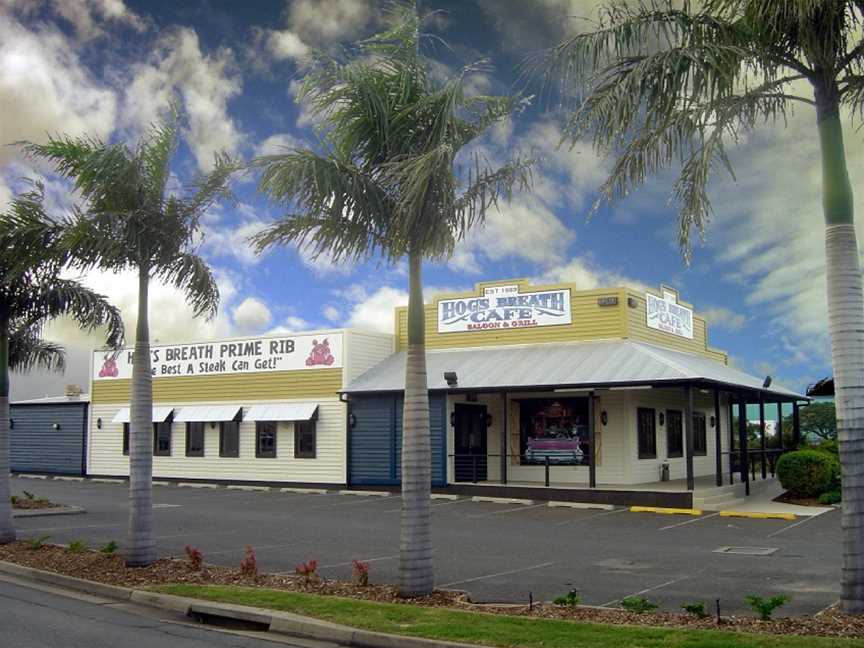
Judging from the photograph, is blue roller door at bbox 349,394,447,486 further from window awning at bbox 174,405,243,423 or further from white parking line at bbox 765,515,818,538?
white parking line at bbox 765,515,818,538

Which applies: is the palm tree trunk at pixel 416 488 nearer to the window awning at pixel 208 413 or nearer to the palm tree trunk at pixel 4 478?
the palm tree trunk at pixel 4 478

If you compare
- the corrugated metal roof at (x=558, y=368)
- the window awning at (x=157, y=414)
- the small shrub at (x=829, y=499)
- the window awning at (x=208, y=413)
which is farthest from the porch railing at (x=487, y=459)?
the window awning at (x=157, y=414)

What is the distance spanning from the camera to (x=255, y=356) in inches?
A: 1186

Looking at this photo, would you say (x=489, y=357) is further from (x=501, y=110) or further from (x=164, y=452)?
(x=501, y=110)

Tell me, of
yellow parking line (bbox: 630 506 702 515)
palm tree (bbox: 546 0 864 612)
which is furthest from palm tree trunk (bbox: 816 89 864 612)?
yellow parking line (bbox: 630 506 702 515)

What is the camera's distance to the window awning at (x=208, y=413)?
2998 cm

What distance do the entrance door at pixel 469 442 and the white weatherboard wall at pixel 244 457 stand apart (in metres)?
3.79

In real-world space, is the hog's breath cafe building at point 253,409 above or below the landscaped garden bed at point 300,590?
above

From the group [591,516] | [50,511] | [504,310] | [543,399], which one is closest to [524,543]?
[591,516]

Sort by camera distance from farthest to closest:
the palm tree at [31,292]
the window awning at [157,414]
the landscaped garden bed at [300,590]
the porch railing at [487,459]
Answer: the window awning at [157,414] → the porch railing at [487,459] → the palm tree at [31,292] → the landscaped garden bed at [300,590]

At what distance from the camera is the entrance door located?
2577 centimetres

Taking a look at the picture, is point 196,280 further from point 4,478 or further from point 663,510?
point 663,510

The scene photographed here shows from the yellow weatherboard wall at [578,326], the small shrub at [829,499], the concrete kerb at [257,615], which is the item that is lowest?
the concrete kerb at [257,615]

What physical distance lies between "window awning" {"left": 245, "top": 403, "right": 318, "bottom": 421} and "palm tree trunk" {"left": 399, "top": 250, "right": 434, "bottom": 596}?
58.1 feet
